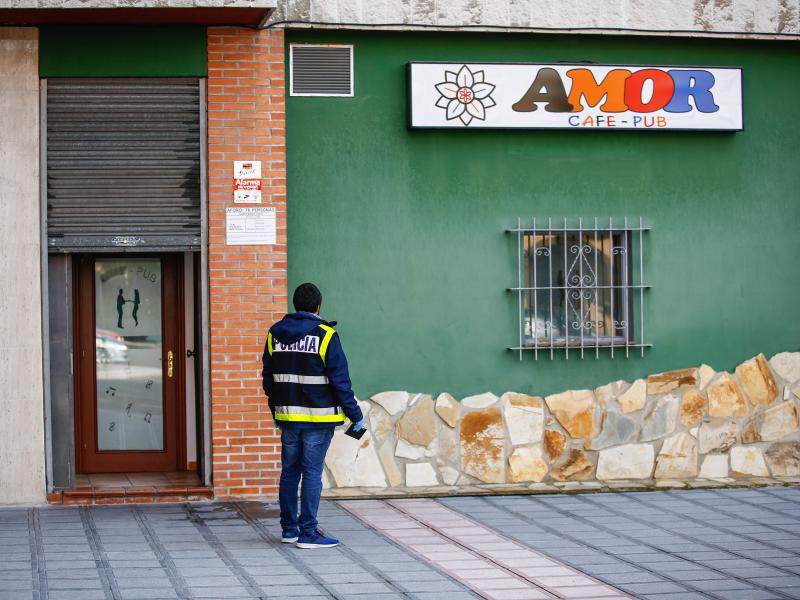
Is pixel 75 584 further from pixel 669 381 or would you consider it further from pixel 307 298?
pixel 669 381

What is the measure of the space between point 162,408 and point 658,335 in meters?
4.81

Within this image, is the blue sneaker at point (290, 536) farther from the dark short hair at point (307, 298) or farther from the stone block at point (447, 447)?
the stone block at point (447, 447)

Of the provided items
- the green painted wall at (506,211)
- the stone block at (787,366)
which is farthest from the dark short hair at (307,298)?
the stone block at (787,366)

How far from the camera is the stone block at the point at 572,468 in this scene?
1111 cm

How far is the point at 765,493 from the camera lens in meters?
10.8

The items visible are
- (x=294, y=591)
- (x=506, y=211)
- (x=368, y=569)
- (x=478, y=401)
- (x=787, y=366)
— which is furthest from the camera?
(x=787, y=366)

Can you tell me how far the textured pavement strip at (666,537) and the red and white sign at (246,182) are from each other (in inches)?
125

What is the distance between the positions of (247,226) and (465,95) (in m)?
2.32

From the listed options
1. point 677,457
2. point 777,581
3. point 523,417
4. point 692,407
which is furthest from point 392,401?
point 777,581

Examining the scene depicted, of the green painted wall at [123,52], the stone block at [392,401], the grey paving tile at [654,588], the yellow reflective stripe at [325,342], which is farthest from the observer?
the stone block at [392,401]

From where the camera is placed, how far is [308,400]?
8547mm

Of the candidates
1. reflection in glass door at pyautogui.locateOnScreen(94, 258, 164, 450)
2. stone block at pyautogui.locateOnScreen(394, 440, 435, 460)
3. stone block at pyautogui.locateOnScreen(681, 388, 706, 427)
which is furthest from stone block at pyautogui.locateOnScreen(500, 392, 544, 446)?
reflection in glass door at pyautogui.locateOnScreen(94, 258, 164, 450)

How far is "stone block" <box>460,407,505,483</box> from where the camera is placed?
1097 cm

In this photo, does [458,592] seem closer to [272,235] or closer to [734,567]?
[734,567]
